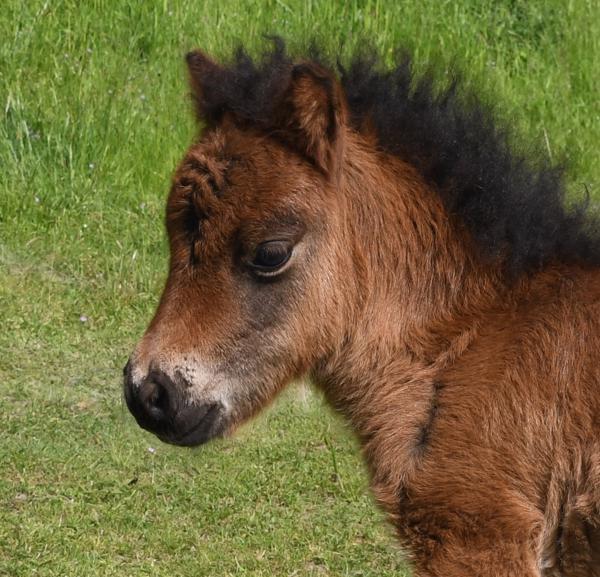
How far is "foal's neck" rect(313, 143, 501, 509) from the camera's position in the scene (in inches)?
165

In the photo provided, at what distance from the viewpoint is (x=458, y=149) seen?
4.26 metres

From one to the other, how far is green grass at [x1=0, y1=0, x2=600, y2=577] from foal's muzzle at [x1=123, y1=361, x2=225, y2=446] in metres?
0.33

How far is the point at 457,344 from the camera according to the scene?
4.13 meters

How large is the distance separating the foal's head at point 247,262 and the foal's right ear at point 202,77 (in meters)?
0.14

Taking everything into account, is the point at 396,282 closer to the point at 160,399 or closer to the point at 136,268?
the point at 160,399

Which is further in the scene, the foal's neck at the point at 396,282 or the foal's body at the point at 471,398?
the foal's neck at the point at 396,282

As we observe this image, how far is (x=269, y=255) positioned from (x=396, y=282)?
473 millimetres

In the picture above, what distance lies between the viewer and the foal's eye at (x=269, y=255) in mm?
4059

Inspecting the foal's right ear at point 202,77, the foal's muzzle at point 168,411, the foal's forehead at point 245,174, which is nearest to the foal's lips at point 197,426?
the foal's muzzle at point 168,411

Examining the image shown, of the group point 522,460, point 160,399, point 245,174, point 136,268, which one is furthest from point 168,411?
point 136,268

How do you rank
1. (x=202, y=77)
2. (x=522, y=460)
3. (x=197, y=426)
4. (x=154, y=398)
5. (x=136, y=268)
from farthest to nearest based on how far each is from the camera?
(x=136, y=268) → (x=202, y=77) → (x=197, y=426) → (x=154, y=398) → (x=522, y=460)

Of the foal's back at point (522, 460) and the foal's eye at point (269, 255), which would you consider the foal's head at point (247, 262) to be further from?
the foal's back at point (522, 460)

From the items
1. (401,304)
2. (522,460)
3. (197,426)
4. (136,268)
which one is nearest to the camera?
(522,460)

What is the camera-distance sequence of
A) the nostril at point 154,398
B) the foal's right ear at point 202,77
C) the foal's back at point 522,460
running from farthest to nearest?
the foal's right ear at point 202,77, the nostril at point 154,398, the foal's back at point 522,460
